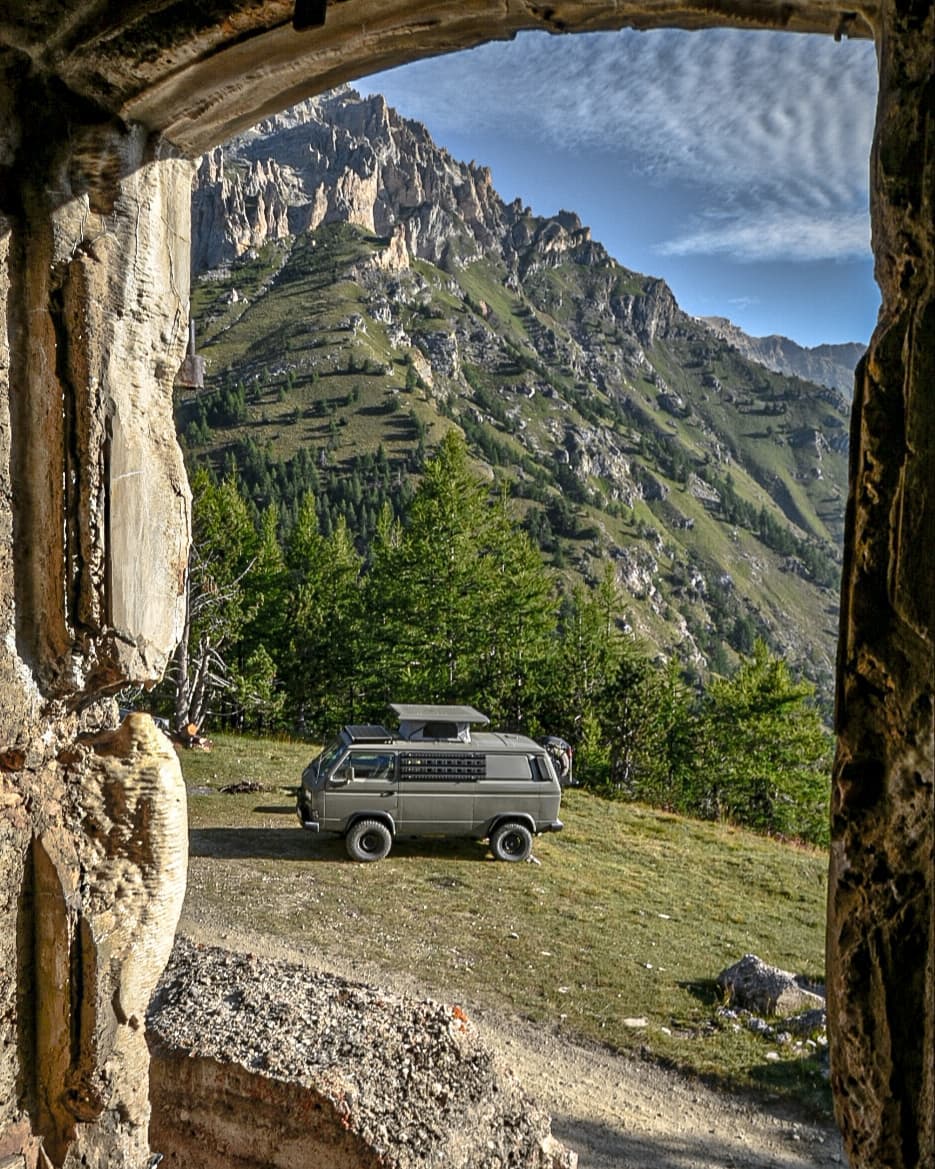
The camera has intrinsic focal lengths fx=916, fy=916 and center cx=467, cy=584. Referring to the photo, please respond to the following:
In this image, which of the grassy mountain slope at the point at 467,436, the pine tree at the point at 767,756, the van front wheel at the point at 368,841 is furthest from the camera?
the grassy mountain slope at the point at 467,436

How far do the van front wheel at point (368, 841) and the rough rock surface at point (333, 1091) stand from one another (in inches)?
312

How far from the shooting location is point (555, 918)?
13.4 meters

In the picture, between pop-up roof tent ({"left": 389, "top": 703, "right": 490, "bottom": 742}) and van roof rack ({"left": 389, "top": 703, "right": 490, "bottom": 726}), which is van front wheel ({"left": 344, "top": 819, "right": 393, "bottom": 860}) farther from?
van roof rack ({"left": 389, "top": 703, "right": 490, "bottom": 726})

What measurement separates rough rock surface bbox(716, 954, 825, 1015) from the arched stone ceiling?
10982 millimetres

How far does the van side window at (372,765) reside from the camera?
14807mm

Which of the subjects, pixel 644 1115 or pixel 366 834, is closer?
pixel 644 1115

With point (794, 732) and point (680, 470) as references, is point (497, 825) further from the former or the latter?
point (680, 470)

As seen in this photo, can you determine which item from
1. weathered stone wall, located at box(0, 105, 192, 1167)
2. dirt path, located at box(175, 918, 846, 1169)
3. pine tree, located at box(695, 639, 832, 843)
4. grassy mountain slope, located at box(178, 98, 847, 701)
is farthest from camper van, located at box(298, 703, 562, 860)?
grassy mountain slope, located at box(178, 98, 847, 701)

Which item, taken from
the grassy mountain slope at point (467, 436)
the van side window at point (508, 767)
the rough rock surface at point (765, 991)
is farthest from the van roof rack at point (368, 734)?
the grassy mountain slope at point (467, 436)

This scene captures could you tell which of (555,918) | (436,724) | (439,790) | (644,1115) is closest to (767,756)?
(436,724)

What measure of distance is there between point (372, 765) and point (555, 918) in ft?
12.2

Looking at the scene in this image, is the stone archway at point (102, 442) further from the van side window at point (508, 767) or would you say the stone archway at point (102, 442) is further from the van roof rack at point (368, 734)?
the van side window at point (508, 767)

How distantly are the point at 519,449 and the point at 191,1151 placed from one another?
141 meters

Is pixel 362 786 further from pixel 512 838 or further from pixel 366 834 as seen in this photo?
pixel 512 838
